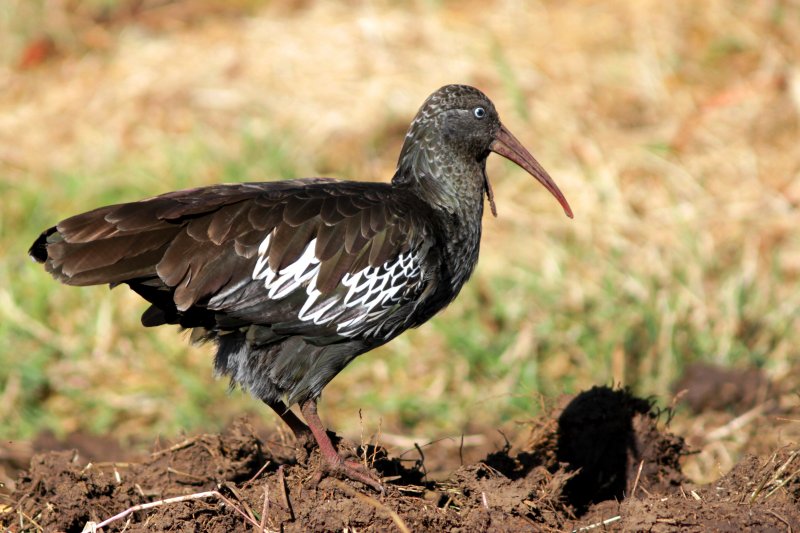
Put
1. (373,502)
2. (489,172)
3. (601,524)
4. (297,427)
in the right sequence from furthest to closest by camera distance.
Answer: (489,172)
(297,427)
(601,524)
(373,502)

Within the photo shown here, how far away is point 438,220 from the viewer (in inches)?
203

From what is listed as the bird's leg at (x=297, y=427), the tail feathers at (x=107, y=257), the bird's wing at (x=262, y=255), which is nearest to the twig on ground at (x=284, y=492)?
the bird's leg at (x=297, y=427)

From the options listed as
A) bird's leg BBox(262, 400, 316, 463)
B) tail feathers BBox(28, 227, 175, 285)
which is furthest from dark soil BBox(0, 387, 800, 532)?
tail feathers BBox(28, 227, 175, 285)

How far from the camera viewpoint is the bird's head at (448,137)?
531 centimetres

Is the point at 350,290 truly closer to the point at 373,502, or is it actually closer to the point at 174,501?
the point at 373,502

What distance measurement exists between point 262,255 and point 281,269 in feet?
0.34

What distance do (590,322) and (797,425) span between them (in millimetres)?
1635

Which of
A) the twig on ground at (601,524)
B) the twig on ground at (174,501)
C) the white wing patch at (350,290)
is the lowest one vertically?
the twig on ground at (601,524)

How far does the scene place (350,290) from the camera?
15.8 feet

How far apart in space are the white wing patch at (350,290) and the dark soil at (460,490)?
0.58m

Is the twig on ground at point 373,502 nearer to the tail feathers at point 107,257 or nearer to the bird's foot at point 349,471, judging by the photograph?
the bird's foot at point 349,471

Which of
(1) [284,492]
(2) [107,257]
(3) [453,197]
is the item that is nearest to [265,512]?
(1) [284,492]

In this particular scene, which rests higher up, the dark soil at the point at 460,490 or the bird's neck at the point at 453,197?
the bird's neck at the point at 453,197

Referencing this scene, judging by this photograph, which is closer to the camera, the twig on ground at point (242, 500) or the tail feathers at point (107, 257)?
the twig on ground at point (242, 500)
